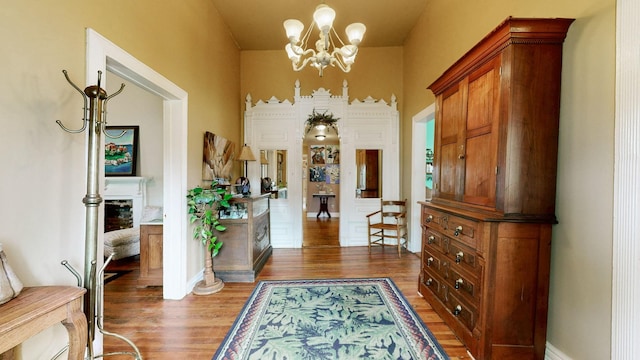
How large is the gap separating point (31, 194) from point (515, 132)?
290 cm

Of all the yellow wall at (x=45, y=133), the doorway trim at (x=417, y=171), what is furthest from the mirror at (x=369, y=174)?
the yellow wall at (x=45, y=133)

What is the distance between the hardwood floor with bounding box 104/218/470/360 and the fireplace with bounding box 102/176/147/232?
1.01m

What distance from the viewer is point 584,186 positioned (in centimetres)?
150

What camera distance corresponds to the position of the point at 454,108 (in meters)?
2.24

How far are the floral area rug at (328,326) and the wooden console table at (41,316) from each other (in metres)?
1.00

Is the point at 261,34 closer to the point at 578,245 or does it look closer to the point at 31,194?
the point at 31,194

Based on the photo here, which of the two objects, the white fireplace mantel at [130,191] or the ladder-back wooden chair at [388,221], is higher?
the white fireplace mantel at [130,191]

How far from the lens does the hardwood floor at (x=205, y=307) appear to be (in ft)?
6.43

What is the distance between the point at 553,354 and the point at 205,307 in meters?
2.95

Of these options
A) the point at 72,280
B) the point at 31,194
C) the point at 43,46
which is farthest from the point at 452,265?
the point at 43,46

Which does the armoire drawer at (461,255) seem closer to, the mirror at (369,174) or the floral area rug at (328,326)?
the floral area rug at (328,326)

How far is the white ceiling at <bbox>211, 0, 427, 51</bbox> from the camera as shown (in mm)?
3587

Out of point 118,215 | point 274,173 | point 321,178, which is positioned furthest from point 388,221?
point 118,215

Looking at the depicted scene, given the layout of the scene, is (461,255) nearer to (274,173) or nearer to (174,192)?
(174,192)
